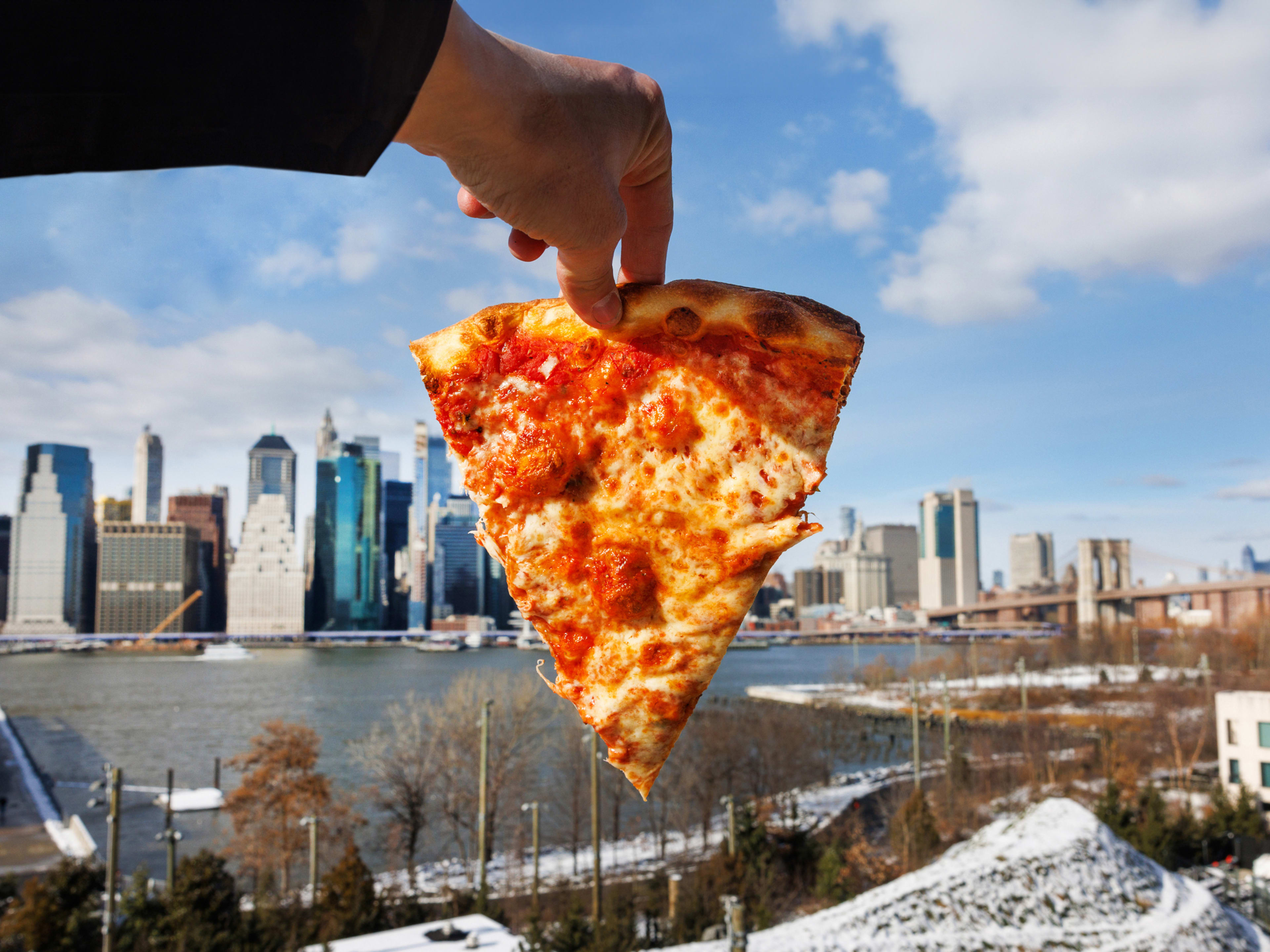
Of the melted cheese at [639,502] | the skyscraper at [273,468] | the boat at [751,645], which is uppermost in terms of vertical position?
the skyscraper at [273,468]

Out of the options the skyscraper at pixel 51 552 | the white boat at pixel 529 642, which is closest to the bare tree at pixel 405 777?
the white boat at pixel 529 642

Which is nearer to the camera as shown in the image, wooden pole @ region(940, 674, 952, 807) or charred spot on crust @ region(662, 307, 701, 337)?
charred spot on crust @ region(662, 307, 701, 337)

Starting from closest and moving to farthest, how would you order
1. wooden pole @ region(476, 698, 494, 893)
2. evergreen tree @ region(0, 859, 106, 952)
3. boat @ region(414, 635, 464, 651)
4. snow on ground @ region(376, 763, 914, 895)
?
evergreen tree @ region(0, 859, 106, 952)
wooden pole @ region(476, 698, 494, 893)
snow on ground @ region(376, 763, 914, 895)
boat @ region(414, 635, 464, 651)

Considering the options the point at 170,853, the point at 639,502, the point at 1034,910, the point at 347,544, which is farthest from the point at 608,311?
the point at 347,544

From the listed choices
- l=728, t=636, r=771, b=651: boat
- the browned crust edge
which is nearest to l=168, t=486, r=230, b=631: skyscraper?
l=728, t=636, r=771, b=651: boat

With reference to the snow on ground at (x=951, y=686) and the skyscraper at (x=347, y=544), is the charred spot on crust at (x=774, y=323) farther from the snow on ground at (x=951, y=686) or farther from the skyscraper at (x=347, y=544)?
the skyscraper at (x=347, y=544)

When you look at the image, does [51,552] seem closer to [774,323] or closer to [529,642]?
[529,642]

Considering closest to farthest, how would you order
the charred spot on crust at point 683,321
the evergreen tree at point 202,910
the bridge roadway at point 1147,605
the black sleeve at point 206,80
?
the black sleeve at point 206,80 < the charred spot on crust at point 683,321 < the evergreen tree at point 202,910 < the bridge roadway at point 1147,605

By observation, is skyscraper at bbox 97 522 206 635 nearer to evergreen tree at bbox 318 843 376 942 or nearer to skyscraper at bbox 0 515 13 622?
skyscraper at bbox 0 515 13 622
